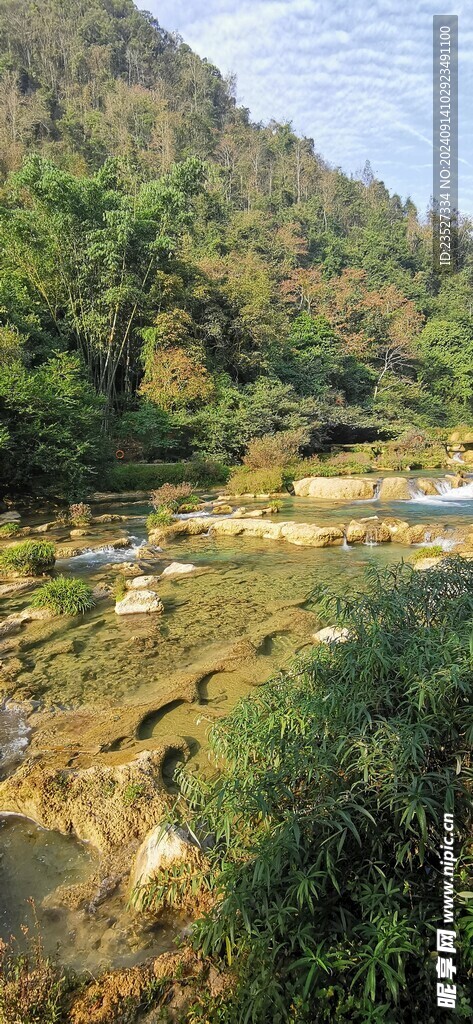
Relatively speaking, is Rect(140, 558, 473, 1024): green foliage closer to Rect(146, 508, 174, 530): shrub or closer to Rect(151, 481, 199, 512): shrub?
Rect(146, 508, 174, 530): shrub

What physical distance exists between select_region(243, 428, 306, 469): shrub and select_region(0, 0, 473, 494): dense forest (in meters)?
0.48

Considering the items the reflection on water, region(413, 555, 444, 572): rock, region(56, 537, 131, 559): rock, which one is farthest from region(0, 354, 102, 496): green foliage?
the reflection on water

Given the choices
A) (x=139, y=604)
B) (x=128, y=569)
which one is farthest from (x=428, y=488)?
(x=139, y=604)

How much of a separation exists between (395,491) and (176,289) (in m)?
14.3

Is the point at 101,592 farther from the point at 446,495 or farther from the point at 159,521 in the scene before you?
Answer: the point at 446,495

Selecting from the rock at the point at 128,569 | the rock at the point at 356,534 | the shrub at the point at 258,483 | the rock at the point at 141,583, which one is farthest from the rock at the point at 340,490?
the rock at the point at 141,583

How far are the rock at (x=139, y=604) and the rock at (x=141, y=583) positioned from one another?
0.89 m

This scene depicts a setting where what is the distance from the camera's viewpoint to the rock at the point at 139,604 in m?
7.50

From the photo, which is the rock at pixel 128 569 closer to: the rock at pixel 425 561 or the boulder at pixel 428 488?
the rock at pixel 425 561

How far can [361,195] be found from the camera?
6856 cm

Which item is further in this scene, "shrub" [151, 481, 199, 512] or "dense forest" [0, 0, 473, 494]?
"dense forest" [0, 0, 473, 494]

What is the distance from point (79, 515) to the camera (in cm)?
1419

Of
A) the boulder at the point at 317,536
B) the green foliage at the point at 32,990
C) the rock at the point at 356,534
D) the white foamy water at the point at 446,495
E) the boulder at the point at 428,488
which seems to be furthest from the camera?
the boulder at the point at 428,488

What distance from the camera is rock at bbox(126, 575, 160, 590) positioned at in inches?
340
